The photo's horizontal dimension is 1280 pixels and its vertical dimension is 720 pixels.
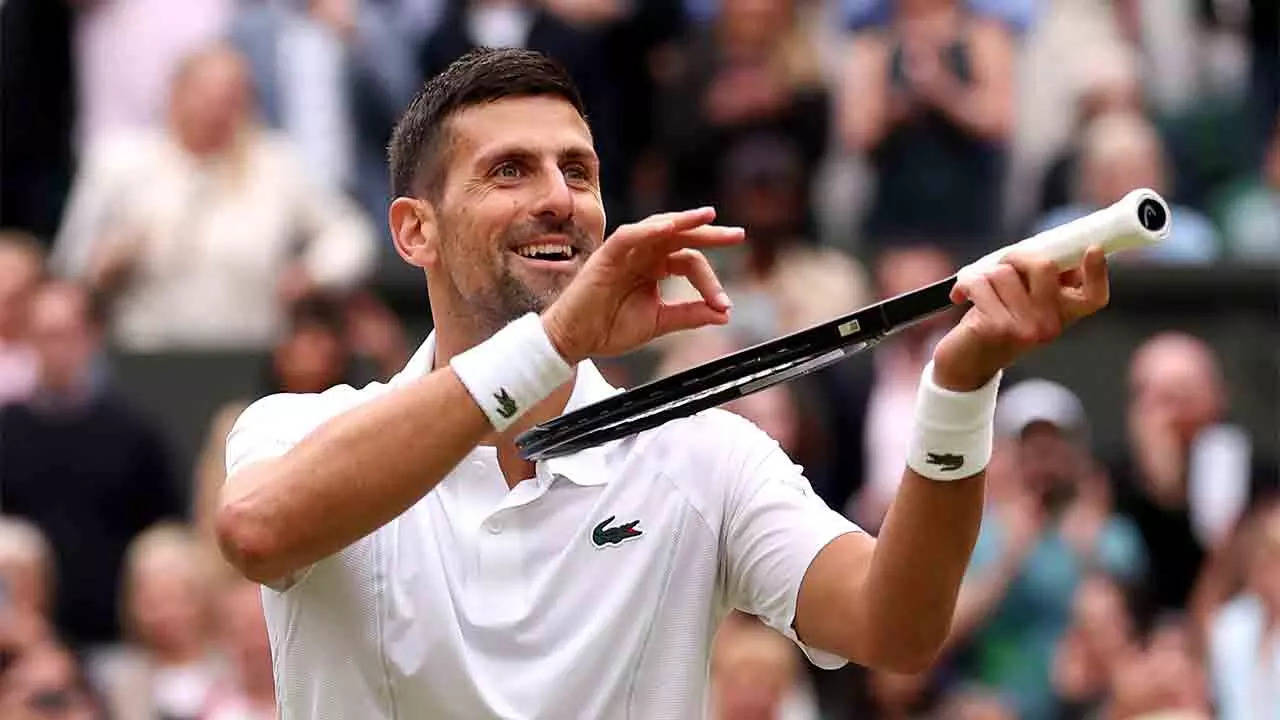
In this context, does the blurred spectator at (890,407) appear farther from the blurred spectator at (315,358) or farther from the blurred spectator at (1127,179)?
the blurred spectator at (315,358)

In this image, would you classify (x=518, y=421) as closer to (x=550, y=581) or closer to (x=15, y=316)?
(x=550, y=581)

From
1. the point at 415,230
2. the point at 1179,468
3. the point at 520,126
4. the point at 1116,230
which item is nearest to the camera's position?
the point at 1116,230

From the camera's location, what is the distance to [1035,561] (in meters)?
9.35

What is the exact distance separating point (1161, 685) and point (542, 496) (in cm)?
463

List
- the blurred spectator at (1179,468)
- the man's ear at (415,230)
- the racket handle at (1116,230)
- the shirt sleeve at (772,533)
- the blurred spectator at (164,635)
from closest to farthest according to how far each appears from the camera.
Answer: the racket handle at (1116,230) < the shirt sleeve at (772,533) < the man's ear at (415,230) < the blurred spectator at (1179,468) < the blurred spectator at (164,635)

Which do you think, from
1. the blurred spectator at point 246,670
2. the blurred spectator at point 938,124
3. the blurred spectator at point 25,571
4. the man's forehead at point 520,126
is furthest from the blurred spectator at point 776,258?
the man's forehead at point 520,126

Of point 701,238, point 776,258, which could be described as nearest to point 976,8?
point 776,258

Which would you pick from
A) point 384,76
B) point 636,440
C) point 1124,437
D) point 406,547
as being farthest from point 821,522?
point 384,76

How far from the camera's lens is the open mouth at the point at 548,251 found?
4645mm

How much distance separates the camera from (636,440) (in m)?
4.74

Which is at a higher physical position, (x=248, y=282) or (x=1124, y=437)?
(x=248, y=282)

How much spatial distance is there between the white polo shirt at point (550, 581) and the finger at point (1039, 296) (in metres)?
0.72

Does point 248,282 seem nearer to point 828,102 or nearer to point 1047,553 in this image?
point 828,102

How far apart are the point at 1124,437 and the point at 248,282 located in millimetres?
3741
